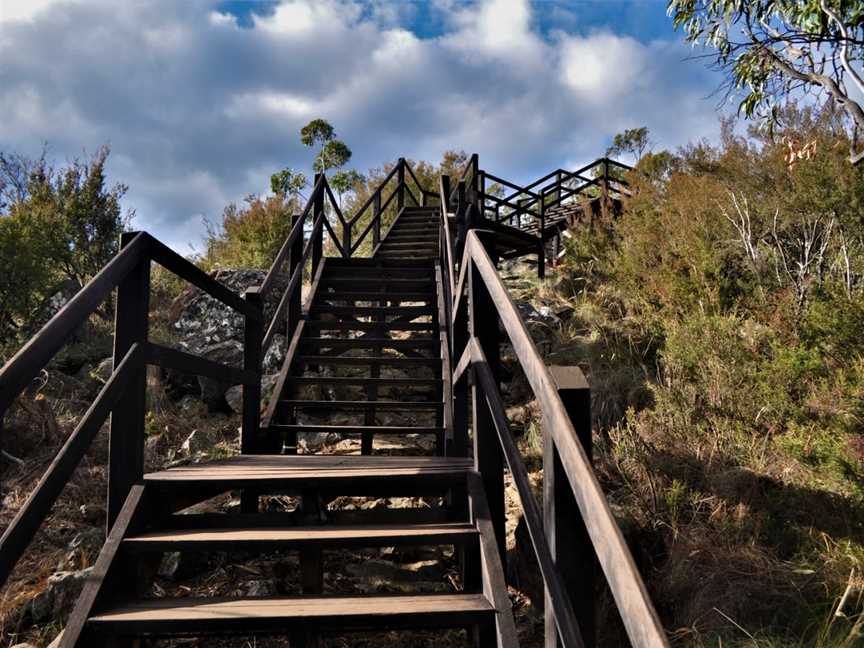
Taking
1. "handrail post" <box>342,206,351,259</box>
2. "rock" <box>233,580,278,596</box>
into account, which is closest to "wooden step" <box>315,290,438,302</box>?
"handrail post" <box>342,206,351,259</box>

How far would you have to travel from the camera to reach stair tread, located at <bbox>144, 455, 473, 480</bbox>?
8.67ft

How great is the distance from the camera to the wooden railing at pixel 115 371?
1.82m

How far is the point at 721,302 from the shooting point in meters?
6.68

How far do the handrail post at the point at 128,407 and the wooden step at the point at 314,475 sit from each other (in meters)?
0.11

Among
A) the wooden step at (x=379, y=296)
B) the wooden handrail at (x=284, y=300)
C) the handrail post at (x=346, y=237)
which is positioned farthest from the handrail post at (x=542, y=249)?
the wooden handrail at (x=284, y=300)

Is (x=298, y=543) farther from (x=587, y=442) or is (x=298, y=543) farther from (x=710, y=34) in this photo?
(x=710, y=34)

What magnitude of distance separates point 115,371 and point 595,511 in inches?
78.4

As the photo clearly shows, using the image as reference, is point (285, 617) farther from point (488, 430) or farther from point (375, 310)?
point (375, 310)

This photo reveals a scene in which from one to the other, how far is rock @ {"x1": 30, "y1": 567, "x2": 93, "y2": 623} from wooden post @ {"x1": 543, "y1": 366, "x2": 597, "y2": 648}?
2.76 metres

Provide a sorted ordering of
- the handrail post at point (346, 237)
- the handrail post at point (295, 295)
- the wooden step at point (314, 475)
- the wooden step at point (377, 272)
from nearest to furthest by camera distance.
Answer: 1. the wooden step at point (314, 475)
2. the handrail post at point (295, 295)
3. the wooden step at point (377, 272)
4. the handrail post at point (346, 237)

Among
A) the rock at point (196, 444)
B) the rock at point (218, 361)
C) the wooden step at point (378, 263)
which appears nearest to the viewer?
the rock at point (196, 444)

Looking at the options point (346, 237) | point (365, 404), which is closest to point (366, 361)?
point (365, 404)

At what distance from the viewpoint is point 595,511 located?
116cm

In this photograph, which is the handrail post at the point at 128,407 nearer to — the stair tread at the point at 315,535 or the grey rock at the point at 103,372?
the stair tread at the point at 315,535
